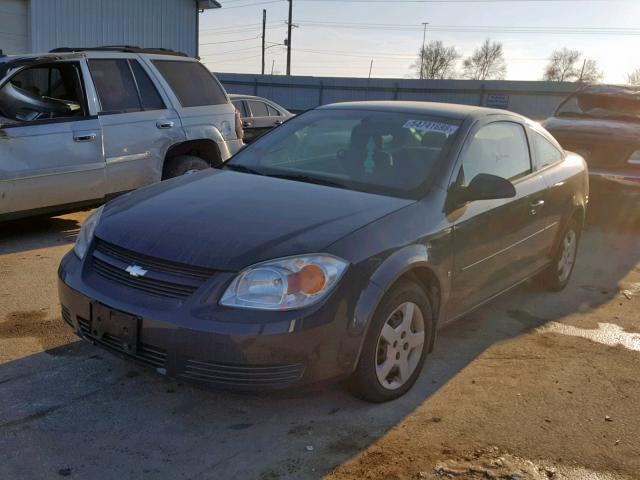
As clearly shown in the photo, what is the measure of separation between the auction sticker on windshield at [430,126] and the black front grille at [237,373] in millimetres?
1959

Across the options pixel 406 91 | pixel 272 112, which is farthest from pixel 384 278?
pixel 406 91

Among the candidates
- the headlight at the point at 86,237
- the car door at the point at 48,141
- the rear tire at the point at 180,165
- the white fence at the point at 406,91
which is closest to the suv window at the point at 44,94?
the car door at the point at 48,141

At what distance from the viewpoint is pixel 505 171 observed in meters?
4.68

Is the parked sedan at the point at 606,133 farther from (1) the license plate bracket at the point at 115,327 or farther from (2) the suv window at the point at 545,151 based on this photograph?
(1) the license plate bracket at the point at 115,327

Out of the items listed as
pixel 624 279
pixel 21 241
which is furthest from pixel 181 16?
pixel 624 279

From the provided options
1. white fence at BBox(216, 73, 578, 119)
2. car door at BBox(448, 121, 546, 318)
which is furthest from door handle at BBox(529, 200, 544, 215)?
white fence at BBox(216, 73, 578, 119)

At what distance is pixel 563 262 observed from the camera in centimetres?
579

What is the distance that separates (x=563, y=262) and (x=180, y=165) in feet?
13.4

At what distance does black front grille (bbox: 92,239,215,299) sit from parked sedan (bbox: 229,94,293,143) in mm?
9553

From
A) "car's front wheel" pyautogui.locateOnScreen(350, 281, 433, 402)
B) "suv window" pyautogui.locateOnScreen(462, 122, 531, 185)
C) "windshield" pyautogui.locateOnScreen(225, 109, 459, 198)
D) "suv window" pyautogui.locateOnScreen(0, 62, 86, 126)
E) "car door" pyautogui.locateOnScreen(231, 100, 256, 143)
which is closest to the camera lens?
"car's front wheel" pyautogui.locateOnScreen(350, 281, 433, 402)

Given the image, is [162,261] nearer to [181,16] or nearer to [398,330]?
[398,330]

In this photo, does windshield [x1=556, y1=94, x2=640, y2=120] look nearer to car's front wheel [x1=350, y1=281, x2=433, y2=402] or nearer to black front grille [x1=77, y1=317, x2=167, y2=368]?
car's front wheel [x1=350, y1=281, x2=433, y2=402]

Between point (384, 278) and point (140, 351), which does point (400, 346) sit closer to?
point (384, 278)

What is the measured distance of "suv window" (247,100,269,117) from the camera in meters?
13.4
